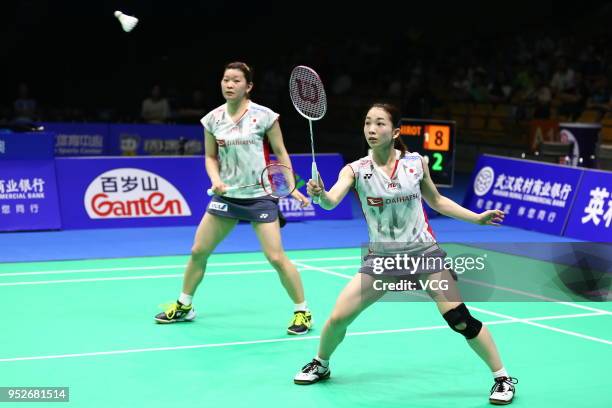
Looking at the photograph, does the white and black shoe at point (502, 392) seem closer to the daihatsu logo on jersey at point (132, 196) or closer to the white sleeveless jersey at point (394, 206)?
the white sleeveless jersey at point (394, 206)

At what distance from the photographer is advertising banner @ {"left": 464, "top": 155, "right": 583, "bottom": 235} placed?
1335 centimetres

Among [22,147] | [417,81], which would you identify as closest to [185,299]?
[22,147]

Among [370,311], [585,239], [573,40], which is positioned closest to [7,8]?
[573,40]

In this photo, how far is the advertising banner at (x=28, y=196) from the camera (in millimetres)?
12742

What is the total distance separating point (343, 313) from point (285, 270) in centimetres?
175

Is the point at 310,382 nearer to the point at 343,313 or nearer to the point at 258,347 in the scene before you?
the point at 343,313

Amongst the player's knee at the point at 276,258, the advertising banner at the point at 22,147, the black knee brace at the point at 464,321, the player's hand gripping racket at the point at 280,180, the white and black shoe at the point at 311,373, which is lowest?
the white and black shoe at the point at 311,373

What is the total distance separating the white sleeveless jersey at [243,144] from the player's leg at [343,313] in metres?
1.79

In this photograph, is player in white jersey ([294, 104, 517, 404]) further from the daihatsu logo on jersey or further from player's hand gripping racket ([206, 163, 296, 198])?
the daihatsu logo on jersey

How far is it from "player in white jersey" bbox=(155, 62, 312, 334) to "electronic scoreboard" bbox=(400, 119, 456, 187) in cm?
648

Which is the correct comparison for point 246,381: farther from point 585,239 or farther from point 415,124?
point 415,124

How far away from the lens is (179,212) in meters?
13.5

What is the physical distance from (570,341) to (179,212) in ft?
23.2

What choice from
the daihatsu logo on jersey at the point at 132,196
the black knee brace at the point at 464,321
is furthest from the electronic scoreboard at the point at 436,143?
the black knee brace at the point at 464,321
